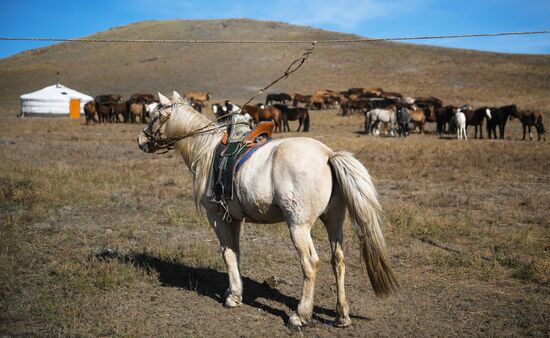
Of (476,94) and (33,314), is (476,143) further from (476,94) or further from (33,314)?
(476,94)

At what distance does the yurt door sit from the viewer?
120 ft

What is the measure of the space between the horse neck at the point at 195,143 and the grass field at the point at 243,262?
4.04 feet

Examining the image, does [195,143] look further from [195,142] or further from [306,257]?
[306,257]

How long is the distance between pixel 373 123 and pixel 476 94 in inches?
957

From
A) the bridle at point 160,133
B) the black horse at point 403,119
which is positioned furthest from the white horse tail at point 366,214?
the black horse at point 403,119

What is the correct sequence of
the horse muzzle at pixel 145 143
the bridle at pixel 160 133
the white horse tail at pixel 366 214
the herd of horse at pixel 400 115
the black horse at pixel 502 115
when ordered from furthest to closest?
the herd of horse at pixel 400 115, the black horse at pixel 502 115, the horse muzzle at pixel 145 143, the bridle at pixel 160 133, the white horse tail at pixel 366 214

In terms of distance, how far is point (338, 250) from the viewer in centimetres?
429

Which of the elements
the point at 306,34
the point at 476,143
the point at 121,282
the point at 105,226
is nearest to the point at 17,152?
the point at 105,226

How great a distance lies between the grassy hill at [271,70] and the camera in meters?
49.2

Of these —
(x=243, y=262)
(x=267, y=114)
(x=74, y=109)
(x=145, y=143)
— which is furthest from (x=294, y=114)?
(x=145, y=143)

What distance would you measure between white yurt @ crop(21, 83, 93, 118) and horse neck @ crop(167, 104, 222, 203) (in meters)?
34.8

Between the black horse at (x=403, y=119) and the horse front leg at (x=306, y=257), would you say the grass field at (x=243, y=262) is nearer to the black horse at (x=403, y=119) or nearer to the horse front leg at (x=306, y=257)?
the horse front leg at (x=306, y=257)

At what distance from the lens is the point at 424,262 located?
6016 mm

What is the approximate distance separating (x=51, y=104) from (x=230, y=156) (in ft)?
122
